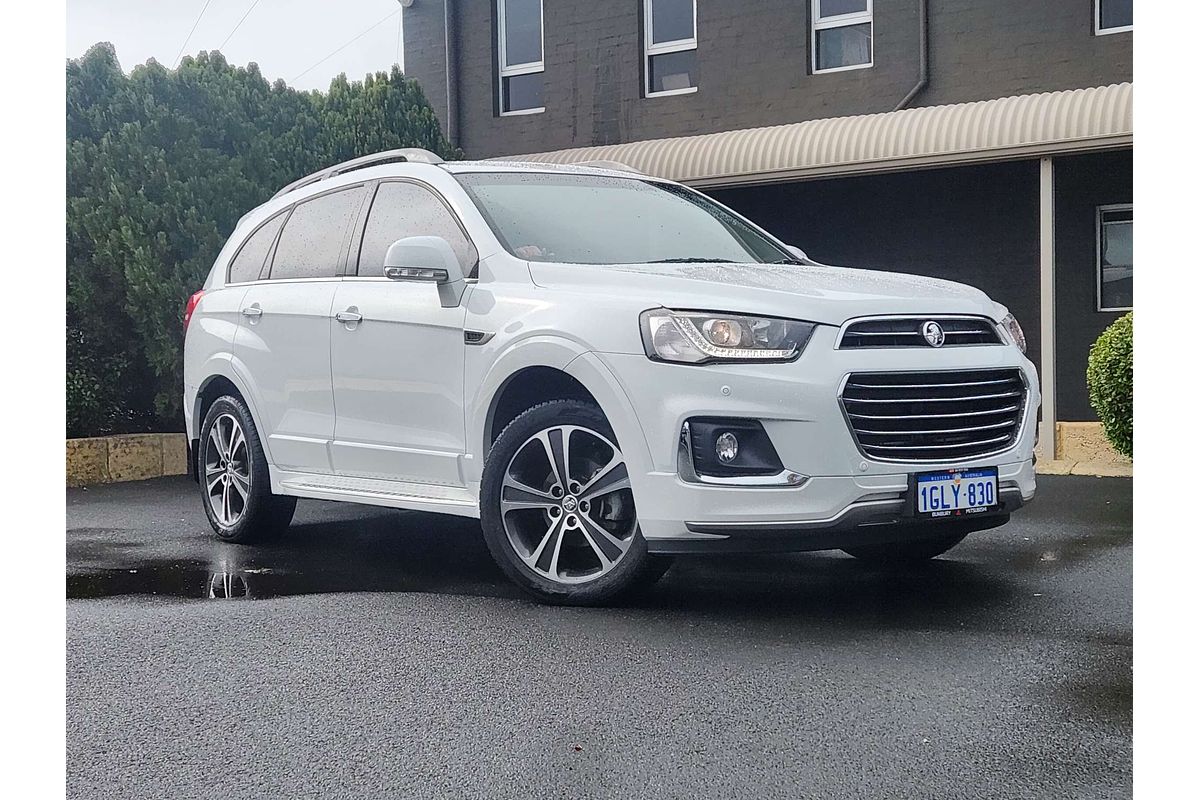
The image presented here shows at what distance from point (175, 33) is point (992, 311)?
8371mm

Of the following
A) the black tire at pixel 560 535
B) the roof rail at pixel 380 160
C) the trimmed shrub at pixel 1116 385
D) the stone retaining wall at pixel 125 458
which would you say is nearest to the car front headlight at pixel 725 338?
the black tire at pixel 560 535

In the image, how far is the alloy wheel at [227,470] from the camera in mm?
7629

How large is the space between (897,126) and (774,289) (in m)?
7.35

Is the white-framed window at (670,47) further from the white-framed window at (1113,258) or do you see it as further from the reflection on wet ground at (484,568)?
the reflection on wet ground at (484,568)

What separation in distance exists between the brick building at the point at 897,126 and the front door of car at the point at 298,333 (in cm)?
613

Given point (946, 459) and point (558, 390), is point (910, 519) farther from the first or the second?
point (558, 390)

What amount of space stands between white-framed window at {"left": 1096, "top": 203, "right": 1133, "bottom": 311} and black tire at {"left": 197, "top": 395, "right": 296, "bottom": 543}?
8.91 metres

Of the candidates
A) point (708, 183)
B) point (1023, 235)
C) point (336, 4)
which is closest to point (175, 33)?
point (336, 4)

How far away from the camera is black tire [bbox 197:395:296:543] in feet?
24.4

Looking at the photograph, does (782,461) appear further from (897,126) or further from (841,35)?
(841,35)

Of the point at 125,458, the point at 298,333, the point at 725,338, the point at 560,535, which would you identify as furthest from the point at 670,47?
the point at 725,338

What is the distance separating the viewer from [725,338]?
5184 millimetres

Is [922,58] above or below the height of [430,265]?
above

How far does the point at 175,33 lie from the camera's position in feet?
39.0
